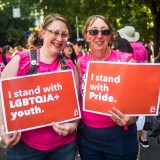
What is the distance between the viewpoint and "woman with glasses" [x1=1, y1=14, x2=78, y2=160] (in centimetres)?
270

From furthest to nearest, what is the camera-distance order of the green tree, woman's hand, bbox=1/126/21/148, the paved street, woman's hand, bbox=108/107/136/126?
the green tree → the paved street → woman's hand, bbox=108/107/136/126 → woman's hand, bbox=1/126/21/148

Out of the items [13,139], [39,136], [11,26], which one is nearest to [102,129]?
[39,136]

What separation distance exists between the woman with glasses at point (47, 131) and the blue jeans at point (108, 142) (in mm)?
154

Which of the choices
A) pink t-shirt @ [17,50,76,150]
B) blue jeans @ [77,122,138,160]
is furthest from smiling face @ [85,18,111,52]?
blue jeans @ [77,122,138,160]

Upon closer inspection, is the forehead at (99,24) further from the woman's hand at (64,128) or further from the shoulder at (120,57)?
the woman's hand at (64,128)

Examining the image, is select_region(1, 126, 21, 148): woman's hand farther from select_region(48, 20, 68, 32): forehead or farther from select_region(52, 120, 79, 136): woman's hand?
select_region(48, 20, 68, 32): forehead

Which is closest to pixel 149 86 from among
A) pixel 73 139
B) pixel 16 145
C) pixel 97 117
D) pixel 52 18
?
pixel 97 117

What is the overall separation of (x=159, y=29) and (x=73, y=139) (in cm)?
1147

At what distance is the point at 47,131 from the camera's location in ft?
9.03

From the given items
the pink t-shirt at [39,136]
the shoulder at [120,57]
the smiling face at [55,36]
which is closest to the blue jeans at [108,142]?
the pink t-shirt at [39,136]

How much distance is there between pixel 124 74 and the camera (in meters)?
2.78

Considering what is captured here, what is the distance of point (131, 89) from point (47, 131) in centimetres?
71

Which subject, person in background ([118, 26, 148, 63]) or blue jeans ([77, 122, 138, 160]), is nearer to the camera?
blue jeans ([77, 122, 138, 160])

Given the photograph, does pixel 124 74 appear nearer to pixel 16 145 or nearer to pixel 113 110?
pixel 113 110
